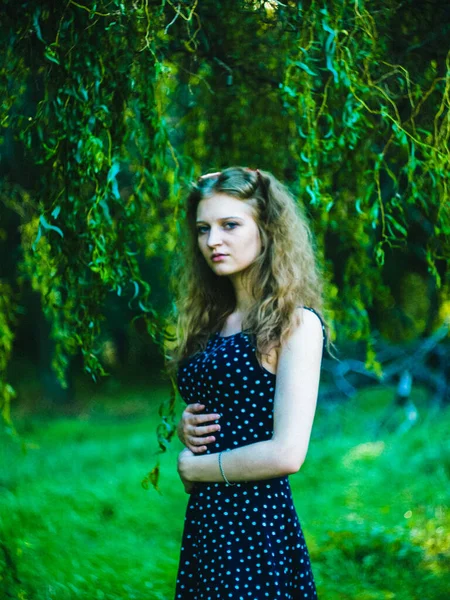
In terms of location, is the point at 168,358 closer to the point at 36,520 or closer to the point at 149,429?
the point at 36,520

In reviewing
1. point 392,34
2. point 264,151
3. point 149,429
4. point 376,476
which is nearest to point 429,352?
point 376,476

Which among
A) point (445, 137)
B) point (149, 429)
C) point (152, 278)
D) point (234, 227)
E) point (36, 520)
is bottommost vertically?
point (149, 429)

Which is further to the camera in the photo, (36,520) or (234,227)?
(36,520)

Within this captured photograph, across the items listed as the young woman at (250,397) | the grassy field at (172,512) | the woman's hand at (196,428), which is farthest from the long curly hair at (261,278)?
the grassy field at (172,512)

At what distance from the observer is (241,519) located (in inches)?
86.0

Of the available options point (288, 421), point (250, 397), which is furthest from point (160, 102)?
point (288, 421)

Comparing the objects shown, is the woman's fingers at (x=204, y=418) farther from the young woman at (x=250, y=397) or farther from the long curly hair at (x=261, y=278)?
the long curly hair at (x=261, y=278)

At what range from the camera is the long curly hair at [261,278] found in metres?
2.26

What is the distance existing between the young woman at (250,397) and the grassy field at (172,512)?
0.96 metres

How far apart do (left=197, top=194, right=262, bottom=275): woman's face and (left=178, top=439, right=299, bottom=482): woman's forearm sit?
→ 0.57 m

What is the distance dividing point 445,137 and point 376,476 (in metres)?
4.61

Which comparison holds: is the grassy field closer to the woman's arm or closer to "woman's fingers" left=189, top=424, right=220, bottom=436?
"woman's fingers" left=189, top=424, right=220, bottom=436

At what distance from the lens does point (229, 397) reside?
7.38ft

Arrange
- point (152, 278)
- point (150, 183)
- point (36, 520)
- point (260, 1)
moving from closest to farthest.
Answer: point (260, 1) < point (150, 183) < point (36, 520) < point (152, 278)
